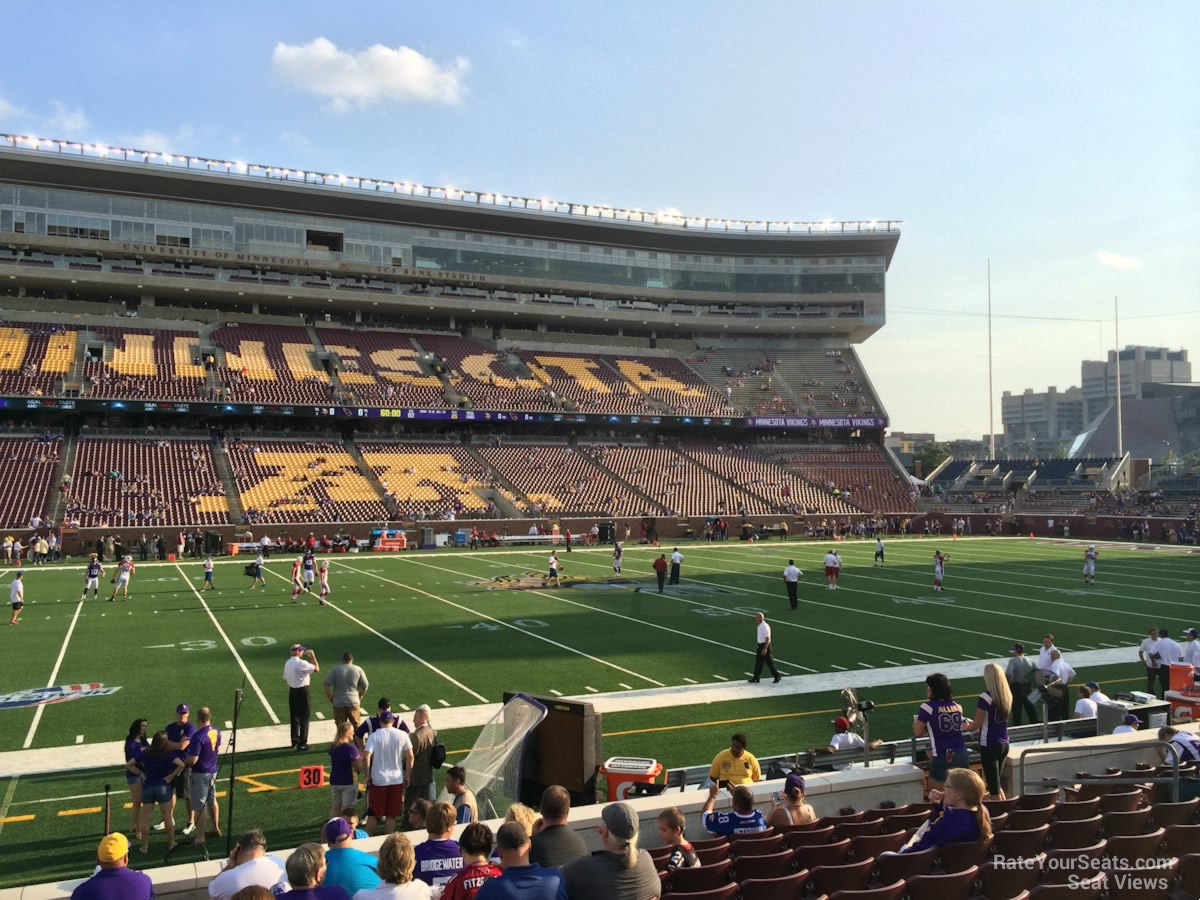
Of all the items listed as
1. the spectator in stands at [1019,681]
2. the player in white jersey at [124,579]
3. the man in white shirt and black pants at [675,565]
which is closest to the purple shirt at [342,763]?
the spectator in stands at [1019,681]

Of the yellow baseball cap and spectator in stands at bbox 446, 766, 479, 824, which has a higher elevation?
the yellow baseball cap

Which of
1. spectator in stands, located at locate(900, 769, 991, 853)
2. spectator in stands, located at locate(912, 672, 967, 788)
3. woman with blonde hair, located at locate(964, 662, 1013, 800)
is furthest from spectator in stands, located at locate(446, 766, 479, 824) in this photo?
woman with blonde hair, located at locate(964, 662, 1013, 800)

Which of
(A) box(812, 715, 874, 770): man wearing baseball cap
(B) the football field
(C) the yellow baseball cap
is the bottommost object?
(B) the football field

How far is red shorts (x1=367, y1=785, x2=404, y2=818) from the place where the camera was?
31.1 feet

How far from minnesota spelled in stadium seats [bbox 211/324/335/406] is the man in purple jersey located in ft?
154

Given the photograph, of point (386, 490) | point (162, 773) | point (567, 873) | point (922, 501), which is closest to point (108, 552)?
point (386, 490)

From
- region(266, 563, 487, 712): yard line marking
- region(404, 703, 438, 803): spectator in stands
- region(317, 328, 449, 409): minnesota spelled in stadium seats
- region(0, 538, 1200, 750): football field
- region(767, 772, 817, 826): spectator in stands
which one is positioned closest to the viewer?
region(767, 772, 817, 826): spectator in stands

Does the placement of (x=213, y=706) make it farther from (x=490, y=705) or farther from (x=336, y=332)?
(x=336, y=332)

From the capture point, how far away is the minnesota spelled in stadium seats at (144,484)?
43406 millimetres

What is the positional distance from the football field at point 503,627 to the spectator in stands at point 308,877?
10.4 m

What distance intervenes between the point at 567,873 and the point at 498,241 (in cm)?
6629

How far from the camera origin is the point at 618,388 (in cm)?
6712

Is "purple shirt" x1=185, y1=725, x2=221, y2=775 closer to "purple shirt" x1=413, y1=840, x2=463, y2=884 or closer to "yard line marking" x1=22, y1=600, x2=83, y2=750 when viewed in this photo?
"purple shirt" x1=413, y1=840, x2=463, y2=884

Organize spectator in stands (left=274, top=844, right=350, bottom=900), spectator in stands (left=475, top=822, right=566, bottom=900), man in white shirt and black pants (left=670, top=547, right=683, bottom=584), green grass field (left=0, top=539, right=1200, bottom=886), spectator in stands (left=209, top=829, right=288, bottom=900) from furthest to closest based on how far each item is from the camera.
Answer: man in white shirt and black pants (left=670, top=547, right=683, bottom=584) < green grass field (left=0, top=539, right=1200, bottom=886) < spectator in stands (left=209, top=829, right=288, bottom=900) < spectator in stands (left=274, top=844, right=350, bottom=900) < spectator in stands (left=475, top=822, right=566, bottom=900)
